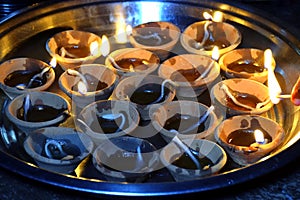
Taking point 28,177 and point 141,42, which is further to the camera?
point 141,42

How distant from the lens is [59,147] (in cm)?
125

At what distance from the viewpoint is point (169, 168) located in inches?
46.1

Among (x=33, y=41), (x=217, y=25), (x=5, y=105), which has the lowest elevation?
(x=5, y=105)

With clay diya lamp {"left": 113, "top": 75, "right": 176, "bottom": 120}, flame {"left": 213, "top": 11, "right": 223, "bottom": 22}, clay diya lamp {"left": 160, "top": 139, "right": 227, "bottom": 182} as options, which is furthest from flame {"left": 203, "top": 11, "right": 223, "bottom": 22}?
clay diya lamp {"left": 160, "top": 139, "right": 227, "bottom": 182}

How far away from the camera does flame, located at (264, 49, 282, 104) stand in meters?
1.34

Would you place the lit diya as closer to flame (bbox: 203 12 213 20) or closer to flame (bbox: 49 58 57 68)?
flame (bbox: 203 12 213 20)

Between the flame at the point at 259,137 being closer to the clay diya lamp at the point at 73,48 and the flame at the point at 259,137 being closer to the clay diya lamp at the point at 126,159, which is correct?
the clay diya lamp at the point at 126,159

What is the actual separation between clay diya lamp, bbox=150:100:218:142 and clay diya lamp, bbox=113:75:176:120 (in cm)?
4

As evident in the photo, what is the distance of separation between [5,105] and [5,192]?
46 centimetres

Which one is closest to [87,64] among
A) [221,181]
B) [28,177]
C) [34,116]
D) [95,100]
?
[95,100]

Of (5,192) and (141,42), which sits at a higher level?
(141,42)

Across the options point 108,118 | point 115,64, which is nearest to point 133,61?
point 115,64

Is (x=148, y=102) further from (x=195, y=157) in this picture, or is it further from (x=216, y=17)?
(x=216, y=17)

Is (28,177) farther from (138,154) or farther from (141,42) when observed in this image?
(141,42)
